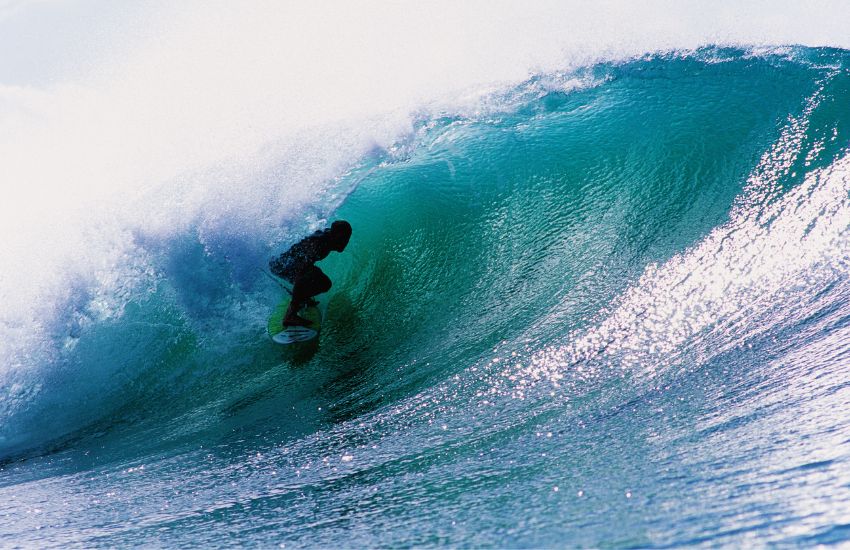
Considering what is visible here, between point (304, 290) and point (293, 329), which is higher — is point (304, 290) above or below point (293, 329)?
above

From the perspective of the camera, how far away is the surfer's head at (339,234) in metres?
5.65

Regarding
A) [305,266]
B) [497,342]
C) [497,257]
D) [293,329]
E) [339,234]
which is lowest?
[293,329]

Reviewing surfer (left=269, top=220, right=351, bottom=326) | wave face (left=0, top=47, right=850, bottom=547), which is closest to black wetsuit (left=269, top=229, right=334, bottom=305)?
surfer (left=269, top=220, right=351, bottom=326)

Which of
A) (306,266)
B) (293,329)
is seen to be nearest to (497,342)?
(293,329)

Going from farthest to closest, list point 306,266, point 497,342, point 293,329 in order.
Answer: point 306,266, point 293,329, point 497,342

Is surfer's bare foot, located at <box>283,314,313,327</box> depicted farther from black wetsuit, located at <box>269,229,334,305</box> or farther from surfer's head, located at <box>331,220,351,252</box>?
surfer's head, located at <box>331,220,351,252</box>

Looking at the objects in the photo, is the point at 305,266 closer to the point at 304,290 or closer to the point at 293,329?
the point at 304,290

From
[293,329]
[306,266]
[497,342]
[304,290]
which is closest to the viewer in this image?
[497,342]

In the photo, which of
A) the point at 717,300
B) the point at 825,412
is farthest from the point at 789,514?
the point at 717,300

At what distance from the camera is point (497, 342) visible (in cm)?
467

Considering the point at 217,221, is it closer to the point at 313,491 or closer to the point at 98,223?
the point at 98,223

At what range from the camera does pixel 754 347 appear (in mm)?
3938

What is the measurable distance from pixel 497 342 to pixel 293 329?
1854 mm

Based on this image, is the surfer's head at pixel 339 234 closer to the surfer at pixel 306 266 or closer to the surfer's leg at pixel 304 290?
the surfer at pixel 306 266
